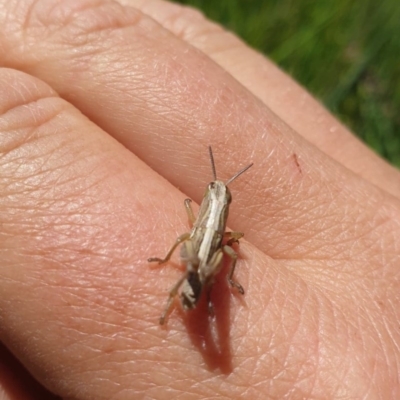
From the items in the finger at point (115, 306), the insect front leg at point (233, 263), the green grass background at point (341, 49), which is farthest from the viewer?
the green grass background at point (341, 49)

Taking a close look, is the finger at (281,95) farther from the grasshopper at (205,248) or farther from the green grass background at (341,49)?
the grasshopper at (205,248)

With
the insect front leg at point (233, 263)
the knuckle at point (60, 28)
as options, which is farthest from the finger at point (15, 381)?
the knuckle at point (60, 28)

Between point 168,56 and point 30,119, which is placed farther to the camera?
point 168,56

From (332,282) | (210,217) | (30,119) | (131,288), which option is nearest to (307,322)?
(332,282)

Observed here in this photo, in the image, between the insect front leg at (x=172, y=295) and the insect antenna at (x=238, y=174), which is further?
the insect antenna at (x=238, y=174)

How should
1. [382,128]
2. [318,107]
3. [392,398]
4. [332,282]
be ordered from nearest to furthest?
[392,398], [332,282], [318,107], [382,128]

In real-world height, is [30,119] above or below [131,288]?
above

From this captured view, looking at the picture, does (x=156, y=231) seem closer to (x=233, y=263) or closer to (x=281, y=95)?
(x=233, y=263)

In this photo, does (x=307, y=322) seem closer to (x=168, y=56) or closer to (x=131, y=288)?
(x=131, y=288)
